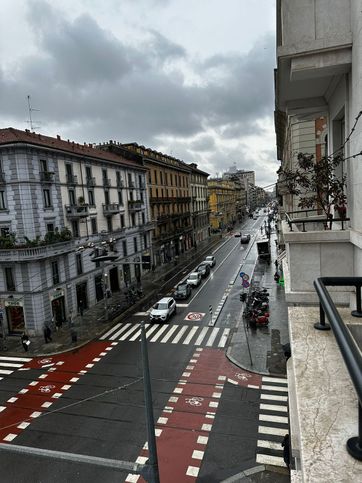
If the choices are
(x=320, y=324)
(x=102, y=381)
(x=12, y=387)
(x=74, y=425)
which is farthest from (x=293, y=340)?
(x=12, y=387)

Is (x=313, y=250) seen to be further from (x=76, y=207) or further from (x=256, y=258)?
(x=256, y=258)

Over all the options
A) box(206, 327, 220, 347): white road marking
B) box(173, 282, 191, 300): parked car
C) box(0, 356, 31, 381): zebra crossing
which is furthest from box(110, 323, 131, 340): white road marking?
box(173, 282, 191, 300): parked car

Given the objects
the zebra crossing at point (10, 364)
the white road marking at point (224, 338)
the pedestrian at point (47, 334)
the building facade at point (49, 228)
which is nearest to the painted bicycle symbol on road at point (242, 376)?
the white road marking at point (224, 338)

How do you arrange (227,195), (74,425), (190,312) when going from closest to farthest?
(74,425), (190,312), (227,195)

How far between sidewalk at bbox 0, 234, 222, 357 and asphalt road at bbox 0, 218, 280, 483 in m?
1.70

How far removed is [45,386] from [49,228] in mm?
14967

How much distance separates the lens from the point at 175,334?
85.2ft

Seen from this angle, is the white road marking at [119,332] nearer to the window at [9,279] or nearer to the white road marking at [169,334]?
the white road marking at [169,334]

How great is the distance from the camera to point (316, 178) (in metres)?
8.01

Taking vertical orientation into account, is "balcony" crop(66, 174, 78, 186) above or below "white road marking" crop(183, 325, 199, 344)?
above

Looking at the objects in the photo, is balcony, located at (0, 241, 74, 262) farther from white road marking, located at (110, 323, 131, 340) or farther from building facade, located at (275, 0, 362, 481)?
building facade, located at (275, 0, 362, 481)

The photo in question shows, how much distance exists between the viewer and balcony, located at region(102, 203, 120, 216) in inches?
1511

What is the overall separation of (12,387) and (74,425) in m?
6.33

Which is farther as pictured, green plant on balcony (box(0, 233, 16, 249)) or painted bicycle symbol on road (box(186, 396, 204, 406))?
green plant on balcony (box(0, 233, 16, 249))
